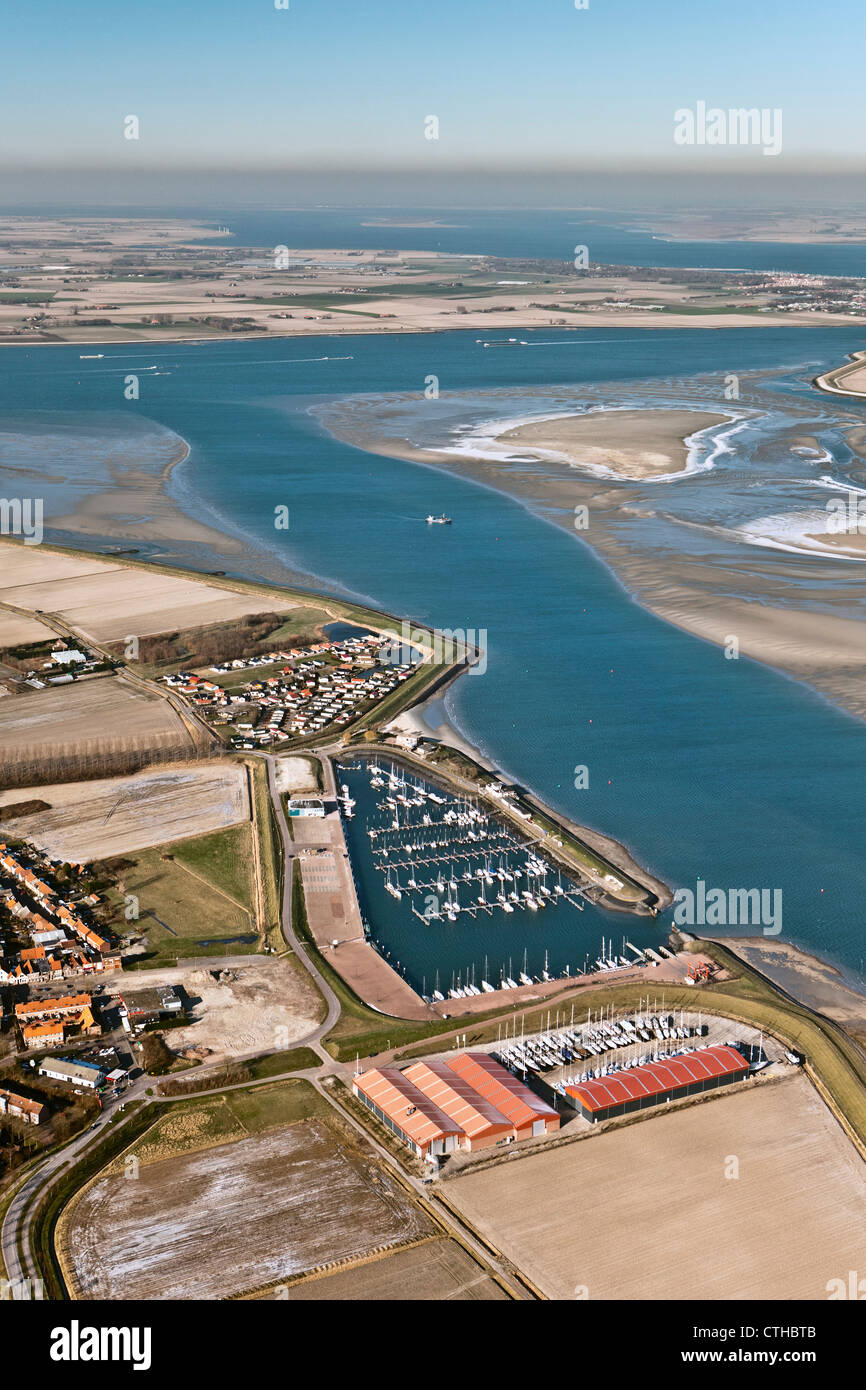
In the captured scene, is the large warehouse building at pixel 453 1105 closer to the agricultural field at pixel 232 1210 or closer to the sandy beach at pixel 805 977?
the agricultural field at pixel 232 1210

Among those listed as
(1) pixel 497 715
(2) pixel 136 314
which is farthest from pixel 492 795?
(2) pixel 136 314

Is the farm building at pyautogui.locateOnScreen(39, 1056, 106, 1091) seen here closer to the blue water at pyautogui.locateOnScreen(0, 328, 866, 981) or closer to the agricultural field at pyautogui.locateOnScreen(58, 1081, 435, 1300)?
the agricultural field at pyautogui.locateOnScreen(58, 1081, 435, 1300)

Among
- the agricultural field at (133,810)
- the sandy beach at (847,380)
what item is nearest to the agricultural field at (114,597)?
the agricultural field at (133,810)

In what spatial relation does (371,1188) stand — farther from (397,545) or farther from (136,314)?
(136,314)

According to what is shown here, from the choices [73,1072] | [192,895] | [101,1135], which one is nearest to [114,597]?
[192,895]

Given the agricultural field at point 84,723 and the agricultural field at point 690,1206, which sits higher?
the agricultural field at point 84,723

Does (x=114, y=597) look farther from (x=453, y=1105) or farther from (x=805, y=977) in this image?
(x=453, y=1105)
